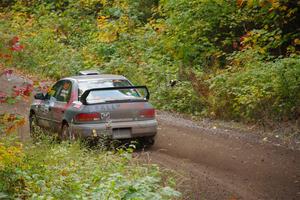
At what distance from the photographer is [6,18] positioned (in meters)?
34.3

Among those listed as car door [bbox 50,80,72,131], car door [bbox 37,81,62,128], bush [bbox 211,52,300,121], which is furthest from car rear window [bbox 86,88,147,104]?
bush [bbox 211,52,300,121]

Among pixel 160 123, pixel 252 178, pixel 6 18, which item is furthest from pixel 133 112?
pixel 6 18

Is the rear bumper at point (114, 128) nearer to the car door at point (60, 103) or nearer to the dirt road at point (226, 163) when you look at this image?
the dirt road at point (226, 163)

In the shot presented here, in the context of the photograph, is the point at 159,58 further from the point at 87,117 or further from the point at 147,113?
the point at 87,117

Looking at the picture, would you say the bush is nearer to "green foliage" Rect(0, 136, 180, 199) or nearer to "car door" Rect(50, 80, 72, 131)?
"car door" Rect(50, 80, 72, 131)

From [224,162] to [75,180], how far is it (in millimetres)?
4936

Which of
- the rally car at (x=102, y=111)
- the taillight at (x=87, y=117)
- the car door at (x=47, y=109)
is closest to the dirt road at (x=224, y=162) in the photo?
the rally car at (x=102, y=111)

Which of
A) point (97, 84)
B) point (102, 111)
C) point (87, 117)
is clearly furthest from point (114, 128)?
point (97, 84)

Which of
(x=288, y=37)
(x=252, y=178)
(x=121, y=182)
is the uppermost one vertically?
Answer: (x=288, y=37)

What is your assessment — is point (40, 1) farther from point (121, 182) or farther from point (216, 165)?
point (121, 182)

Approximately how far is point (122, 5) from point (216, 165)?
61.5 ft

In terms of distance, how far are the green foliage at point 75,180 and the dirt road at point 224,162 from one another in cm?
145

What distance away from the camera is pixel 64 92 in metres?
13.3

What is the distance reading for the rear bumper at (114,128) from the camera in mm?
11992
